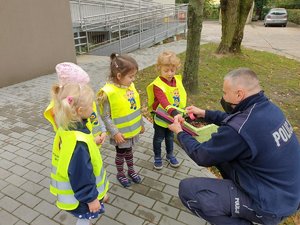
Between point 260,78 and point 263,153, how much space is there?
→ 6424 mm

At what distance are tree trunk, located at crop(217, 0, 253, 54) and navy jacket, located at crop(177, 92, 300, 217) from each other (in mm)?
7809

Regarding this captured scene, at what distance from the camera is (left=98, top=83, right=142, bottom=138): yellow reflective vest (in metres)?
2.78

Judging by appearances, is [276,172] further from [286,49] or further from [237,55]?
[286,49]

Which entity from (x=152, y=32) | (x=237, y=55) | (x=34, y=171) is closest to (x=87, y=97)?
(x=34, y=171)

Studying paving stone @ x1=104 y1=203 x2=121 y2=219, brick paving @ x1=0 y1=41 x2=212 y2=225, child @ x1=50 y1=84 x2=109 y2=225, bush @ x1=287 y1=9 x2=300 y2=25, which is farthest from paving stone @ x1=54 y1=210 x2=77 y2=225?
bush @ x1=287 y1=9 x2=300 y2=25

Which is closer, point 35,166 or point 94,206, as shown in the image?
point 94,206

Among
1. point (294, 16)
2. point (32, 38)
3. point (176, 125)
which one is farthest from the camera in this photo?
point (294, 16)

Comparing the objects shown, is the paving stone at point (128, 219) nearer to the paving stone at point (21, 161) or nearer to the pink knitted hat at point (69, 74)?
the pink knitted hat at point (69, 74)

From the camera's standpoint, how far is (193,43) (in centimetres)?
564

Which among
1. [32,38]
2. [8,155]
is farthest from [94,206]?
[32,38]

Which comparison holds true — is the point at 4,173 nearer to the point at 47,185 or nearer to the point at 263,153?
the point at 47,185

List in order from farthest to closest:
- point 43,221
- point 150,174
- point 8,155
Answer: point 8,155
point 150,174
point 43,221

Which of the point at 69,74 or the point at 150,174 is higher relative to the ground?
the point at 69,74

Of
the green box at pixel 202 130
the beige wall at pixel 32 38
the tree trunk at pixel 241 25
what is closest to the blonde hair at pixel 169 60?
the green box at pixel 202 130
